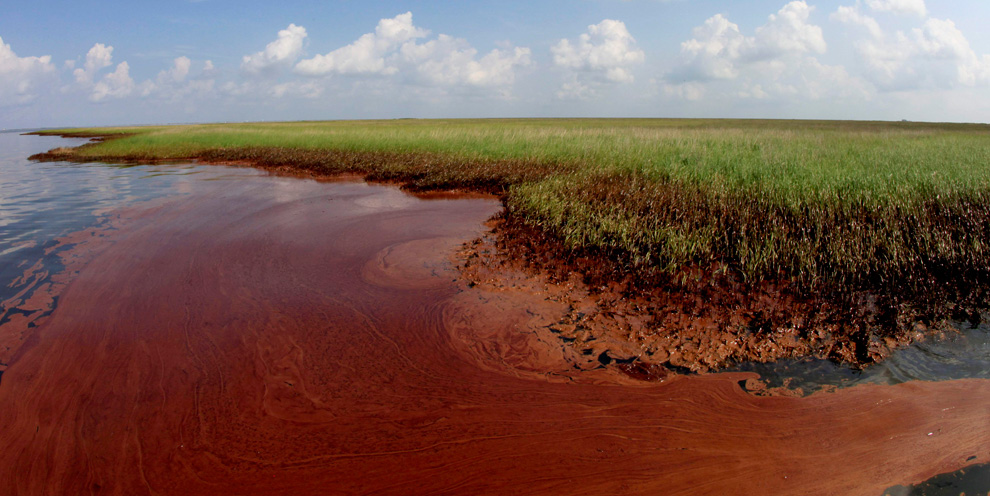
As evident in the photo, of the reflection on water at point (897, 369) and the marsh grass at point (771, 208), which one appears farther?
the marsh grass at point (771, 208)

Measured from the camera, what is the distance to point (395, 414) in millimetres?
3199

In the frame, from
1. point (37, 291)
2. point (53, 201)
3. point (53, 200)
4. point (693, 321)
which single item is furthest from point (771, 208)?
point (53, 200)

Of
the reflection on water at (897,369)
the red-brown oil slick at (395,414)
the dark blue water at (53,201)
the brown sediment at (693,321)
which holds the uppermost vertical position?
the dark blue water at (53,201)

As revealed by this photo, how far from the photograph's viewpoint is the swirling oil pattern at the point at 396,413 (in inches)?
105

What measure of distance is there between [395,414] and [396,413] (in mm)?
10

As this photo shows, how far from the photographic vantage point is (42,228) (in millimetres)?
8500

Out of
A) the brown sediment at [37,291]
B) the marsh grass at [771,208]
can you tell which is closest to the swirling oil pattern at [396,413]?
the brown sediment at [37,291]

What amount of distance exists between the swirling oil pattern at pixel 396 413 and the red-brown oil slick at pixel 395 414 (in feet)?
0.05

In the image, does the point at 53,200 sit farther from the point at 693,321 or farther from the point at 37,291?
the point at 693,321

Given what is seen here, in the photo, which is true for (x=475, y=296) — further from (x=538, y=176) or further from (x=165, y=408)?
(x=538, y=176)

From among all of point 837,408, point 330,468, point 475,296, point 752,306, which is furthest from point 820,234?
point 330,468

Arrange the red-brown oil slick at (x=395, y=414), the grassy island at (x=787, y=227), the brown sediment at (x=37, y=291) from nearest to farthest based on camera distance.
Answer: the red-brown oil slick at (x=395, y=414) → the brown sediment at (x=37, y=291) → the grassy island at (x=787, y=227)

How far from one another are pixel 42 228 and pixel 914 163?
682 inches

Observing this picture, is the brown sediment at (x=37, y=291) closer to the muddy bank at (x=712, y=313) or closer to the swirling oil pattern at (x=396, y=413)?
the swirling oil pattern at (x=396, y=413)
